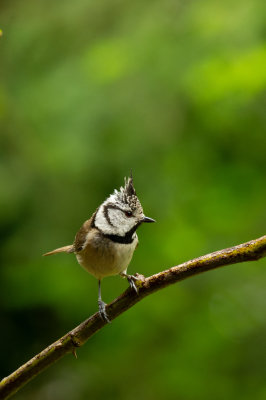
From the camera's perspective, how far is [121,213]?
3.52m

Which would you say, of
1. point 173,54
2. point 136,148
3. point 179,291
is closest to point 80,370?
point 179,291

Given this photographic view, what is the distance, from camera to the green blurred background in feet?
16.0

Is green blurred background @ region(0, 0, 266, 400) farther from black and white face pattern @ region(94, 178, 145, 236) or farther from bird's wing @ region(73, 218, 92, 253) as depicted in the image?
black and white face pattern @ region(94, 178, 145, 236)

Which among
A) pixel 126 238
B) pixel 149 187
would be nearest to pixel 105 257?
pixel 126 238

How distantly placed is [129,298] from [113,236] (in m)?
1.28

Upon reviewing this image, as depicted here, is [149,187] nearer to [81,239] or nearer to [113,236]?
[81,239]

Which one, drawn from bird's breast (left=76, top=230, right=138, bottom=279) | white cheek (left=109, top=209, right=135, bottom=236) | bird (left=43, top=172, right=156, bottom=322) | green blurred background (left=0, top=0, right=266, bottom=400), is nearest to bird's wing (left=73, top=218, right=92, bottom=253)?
bird (left=43, top=172, right=156, bottom=322)

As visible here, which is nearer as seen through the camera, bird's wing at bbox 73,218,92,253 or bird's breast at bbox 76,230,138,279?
bird's breast at bbox 76,230,138,279

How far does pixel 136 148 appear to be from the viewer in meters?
5.48

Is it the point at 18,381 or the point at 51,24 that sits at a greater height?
the point at 51,24

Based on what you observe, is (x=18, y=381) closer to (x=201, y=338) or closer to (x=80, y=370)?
(x=201, y=338)

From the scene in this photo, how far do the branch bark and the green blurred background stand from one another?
2485 mm

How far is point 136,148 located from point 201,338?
1.95 meters

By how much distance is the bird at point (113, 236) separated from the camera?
339 cm
